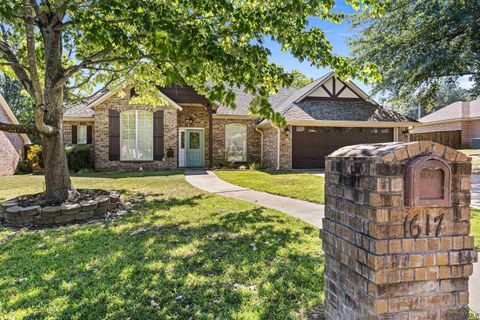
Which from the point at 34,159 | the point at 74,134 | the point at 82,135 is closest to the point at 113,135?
the point at 82,135

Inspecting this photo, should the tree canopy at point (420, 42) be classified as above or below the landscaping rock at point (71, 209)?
above

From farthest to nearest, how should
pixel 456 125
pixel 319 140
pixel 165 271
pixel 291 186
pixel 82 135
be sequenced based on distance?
pixel 456 125 → pixel 82 135 → pixel 319 140 → pixel 291 186 → pixel 165 271

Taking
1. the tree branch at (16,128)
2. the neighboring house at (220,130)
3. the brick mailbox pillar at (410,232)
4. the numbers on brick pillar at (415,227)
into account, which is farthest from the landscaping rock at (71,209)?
the neighboring house at (220,130)

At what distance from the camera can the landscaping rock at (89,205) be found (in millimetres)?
5840

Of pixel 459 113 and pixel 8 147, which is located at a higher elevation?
pixel 459 113

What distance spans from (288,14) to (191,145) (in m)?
12.4

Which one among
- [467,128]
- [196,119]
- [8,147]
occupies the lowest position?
[8,147]

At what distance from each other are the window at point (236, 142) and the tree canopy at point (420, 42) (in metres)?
7.21

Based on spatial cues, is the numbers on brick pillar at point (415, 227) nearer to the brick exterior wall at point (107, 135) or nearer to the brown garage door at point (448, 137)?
the brick exterior wall at point (107, 135)

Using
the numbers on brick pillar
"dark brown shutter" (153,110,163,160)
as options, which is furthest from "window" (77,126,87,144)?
the numbers on brick pillar

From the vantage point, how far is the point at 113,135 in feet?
48.2

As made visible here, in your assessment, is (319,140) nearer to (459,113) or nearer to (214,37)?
(214,37)

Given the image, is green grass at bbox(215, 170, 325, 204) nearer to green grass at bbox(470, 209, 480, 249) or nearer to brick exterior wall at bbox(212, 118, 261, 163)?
green grass at bbox(470, 209, 480, 249)

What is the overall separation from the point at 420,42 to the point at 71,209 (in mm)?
15463
